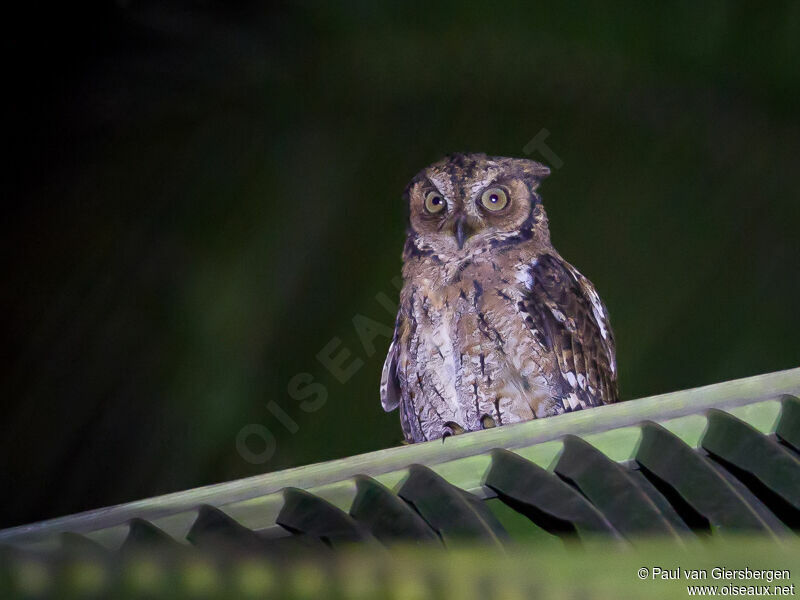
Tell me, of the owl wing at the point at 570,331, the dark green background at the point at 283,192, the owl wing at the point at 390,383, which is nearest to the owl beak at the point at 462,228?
the owl wing at the point at 570,331

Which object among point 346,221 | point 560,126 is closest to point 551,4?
point 560,126

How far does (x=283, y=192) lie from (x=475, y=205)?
787mm

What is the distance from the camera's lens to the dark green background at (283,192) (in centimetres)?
250

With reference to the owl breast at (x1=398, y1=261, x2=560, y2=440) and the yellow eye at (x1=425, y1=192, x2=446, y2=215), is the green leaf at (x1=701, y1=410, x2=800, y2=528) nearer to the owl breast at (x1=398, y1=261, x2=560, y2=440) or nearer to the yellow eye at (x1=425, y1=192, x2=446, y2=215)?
the owl breast at (x1=398, y1=261, x2=560, y2=440)

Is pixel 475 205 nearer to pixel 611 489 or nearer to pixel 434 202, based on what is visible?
pixel 434 202

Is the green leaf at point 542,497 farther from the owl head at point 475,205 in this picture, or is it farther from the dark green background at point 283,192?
the dark green background at point 283,192

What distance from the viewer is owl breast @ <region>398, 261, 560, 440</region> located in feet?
6.46

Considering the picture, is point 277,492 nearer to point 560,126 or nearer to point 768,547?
point 768,547

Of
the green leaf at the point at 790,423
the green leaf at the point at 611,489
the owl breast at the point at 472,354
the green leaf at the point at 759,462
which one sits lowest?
the owl breast at the point at 472,354

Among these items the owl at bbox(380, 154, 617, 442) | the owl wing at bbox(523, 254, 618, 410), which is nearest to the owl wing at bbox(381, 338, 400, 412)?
the owl at bbox(380, 154, 617, 442)

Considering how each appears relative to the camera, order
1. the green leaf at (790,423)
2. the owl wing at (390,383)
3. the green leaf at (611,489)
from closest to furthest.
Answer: the green leaf at (611,489)
the green leaf at (790,423)
the owl wing at (390,383)

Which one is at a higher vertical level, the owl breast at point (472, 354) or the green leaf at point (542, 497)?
the green leaf at point (542, 497)

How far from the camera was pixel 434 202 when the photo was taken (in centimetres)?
219

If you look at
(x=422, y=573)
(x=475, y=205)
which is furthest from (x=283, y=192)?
(x=422, y=573)
